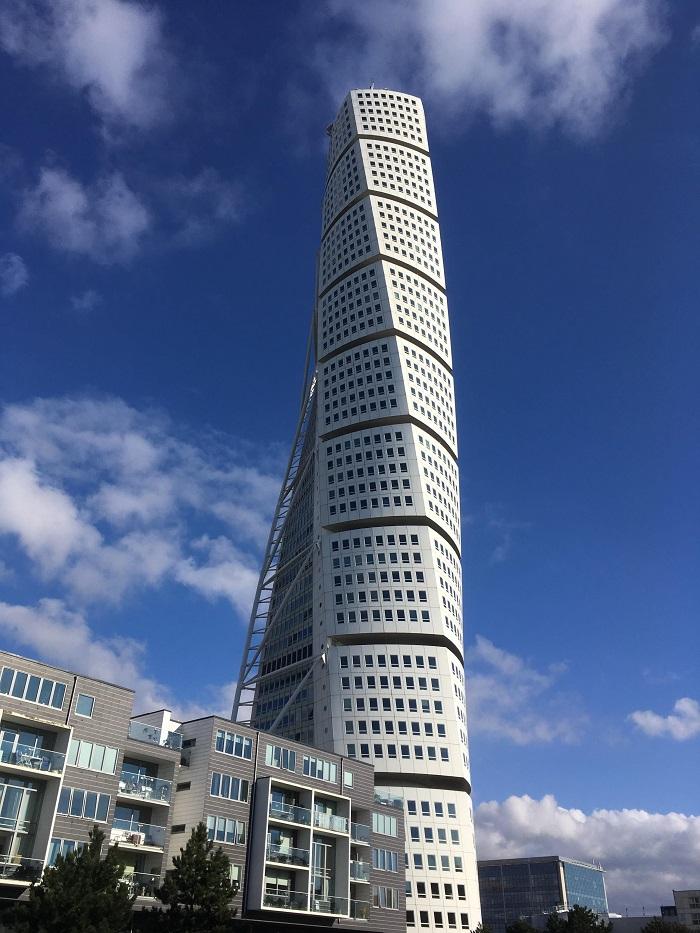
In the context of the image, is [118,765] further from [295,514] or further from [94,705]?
[295,514]

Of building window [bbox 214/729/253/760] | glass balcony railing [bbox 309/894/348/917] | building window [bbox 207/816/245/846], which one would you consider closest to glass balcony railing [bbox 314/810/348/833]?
glass balcony railing [bbox 309/894/348/917]

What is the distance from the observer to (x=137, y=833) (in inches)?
1702

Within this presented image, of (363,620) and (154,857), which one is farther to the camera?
(363,620)

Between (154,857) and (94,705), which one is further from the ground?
(94,705)

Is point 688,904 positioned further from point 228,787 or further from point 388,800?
point 228,787

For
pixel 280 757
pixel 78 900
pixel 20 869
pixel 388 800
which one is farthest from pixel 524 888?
pixel 78 900

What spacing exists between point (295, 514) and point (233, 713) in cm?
2789

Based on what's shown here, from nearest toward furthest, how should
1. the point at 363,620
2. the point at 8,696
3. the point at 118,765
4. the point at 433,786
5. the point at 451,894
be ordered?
the point at 8,696, the point at 118,765, the point at 451,894, the point at 433,786, the point at 363,620

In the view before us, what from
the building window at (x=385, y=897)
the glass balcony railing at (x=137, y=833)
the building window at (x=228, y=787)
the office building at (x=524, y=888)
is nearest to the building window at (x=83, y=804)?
the glass balcony railing at (x=137, y=833)

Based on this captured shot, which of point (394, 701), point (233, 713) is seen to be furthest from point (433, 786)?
point (233, 713)

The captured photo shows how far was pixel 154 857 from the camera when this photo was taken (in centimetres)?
4366

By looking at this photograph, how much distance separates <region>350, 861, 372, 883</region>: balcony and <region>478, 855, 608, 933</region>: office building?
13364 cm

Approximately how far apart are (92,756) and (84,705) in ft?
8.06

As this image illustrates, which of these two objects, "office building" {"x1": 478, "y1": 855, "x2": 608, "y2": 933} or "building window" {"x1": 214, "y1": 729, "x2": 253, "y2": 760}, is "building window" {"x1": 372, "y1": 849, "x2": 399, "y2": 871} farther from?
"office building" {"x1": 478, "y1": 855, "x2": 608, "y2": 933}
